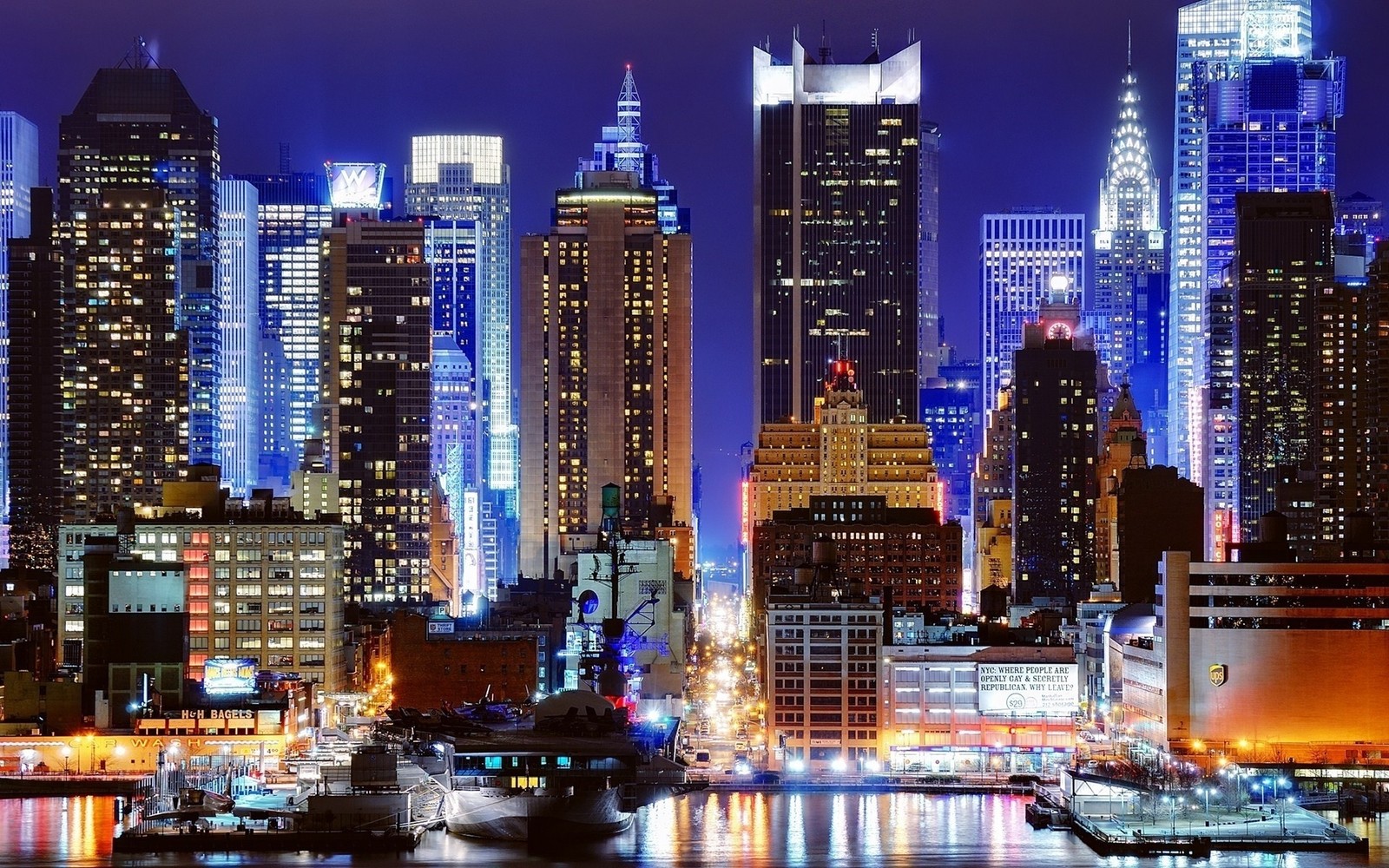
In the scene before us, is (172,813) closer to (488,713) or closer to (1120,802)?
(488,713)

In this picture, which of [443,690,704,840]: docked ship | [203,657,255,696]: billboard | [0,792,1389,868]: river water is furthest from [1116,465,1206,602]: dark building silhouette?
[443,690,704,840]: docked ship

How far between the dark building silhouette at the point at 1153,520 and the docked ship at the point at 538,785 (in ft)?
235

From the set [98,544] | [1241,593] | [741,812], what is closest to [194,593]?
[98,544]

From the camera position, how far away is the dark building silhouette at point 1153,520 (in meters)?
163

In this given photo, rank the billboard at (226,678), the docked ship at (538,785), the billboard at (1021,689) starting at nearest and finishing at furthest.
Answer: the docked ship at (538,785) → the billboard at (226,678) → the billboard at (1021,689)

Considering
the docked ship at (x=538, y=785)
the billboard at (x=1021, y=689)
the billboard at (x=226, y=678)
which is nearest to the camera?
the docked ship at (x=538, y=785)

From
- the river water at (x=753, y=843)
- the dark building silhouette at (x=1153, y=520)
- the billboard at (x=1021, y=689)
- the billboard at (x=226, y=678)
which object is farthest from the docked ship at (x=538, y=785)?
the dark building silhouette at (x=1153, y=520)

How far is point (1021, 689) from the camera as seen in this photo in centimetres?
11956

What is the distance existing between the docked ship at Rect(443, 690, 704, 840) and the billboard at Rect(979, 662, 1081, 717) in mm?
27324

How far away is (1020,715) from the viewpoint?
119688mm

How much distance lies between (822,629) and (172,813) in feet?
124

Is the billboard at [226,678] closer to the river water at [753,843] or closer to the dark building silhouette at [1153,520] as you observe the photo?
the river water at [753,843]

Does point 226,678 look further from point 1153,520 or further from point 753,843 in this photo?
point 1153,520

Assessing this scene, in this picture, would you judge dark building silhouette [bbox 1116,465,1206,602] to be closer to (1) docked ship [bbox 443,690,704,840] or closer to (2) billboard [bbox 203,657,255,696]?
(2) billboard [bbox 203,657,255,696]
